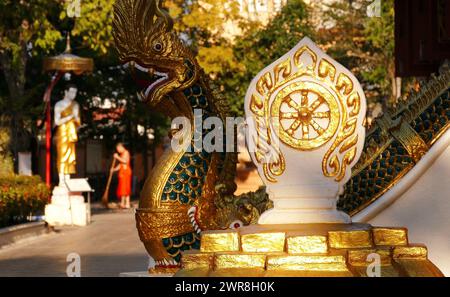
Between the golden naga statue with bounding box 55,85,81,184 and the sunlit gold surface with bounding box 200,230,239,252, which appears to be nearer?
the sunlit gold surface with bounding box 200,230,239,252

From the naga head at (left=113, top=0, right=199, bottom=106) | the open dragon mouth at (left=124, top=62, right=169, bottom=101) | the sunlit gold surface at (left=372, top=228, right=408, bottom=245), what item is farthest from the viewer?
the open dragon mouth at (left=124, top=62, right=169, bottom=101)

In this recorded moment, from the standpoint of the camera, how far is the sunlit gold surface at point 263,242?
14.9 feet

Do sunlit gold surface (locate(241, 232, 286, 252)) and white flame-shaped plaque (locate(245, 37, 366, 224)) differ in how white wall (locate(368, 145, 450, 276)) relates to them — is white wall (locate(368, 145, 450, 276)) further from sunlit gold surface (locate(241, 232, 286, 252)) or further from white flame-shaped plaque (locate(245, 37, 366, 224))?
sunlit gold surface (locate(241, 232, 286, 252))

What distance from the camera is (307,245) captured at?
450 centimetres

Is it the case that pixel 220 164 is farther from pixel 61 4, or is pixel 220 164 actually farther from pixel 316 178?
pixel 61 4

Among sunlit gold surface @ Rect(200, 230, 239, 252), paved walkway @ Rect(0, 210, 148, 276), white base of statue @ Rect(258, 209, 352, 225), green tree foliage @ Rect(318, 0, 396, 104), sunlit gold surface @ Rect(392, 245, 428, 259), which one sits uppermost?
green tree foliage @ Rect(318, 0, 396, 104)

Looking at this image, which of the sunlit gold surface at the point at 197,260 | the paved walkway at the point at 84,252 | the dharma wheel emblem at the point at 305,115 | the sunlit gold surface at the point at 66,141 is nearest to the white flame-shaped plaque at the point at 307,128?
the dharma wheel emblem at the point at 305,115

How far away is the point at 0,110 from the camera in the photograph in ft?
87.0

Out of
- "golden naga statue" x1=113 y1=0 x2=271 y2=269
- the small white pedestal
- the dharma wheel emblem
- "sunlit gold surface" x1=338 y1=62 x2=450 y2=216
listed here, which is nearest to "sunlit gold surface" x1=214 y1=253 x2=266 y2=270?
the dharma wheel emblem

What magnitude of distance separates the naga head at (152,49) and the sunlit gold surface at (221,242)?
7.61 ft

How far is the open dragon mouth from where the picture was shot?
6887 millimetres

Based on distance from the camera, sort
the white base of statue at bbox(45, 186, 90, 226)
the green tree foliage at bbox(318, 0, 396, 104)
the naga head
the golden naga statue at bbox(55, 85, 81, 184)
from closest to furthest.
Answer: the naga head < the white base of statue at bbox(45, 186, 90, 226) < the golden naga statue at bbox(55, 85, 81, 184) < the green tree foliage at bbox(318, 0, 396, 104)

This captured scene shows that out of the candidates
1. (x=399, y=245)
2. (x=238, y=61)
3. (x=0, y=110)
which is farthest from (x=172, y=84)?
(x=238, y=61)

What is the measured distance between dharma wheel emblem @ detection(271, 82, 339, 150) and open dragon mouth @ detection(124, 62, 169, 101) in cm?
221
